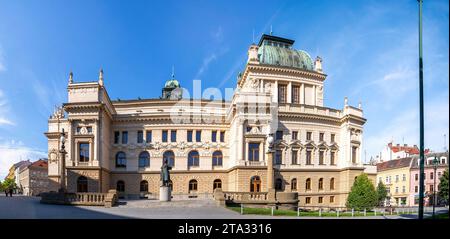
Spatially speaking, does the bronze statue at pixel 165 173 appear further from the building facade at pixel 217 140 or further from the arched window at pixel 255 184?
the arched window at pixel 255 184

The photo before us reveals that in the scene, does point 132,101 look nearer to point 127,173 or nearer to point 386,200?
point 127,173

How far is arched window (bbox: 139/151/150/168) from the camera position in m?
32.5

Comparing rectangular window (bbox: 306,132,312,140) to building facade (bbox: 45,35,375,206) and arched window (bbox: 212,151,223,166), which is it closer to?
building facade (bbox: 45,35,375,206)

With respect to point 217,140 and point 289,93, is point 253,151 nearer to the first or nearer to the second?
point 217,140

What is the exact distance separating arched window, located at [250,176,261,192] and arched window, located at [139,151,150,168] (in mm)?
12724

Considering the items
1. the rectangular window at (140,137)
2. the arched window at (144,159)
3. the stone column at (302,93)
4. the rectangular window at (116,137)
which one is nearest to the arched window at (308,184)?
the stone column at (302,93)

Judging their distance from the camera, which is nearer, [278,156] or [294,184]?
[278,156]

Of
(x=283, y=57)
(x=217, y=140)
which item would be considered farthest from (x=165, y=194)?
(x=283, y=57)

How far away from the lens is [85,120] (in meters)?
28.4

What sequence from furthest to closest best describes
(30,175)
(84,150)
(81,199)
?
(84,150)
(81,199)
(30,175)

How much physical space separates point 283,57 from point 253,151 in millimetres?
15178

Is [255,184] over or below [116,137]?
below

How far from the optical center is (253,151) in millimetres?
28734

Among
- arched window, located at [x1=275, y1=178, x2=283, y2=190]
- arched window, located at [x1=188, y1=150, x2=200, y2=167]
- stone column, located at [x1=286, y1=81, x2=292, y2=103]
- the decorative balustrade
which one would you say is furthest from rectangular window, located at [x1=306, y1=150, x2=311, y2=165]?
the decorative balustrade
